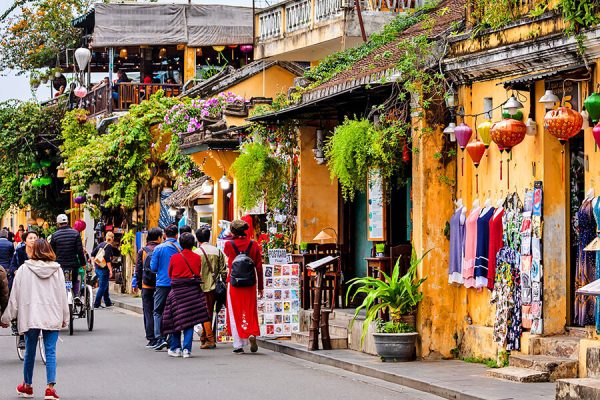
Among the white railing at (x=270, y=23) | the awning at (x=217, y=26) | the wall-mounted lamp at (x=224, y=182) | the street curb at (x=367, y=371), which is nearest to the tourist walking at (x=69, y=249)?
the street curb at (x=367, y=371)

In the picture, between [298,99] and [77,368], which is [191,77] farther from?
[77,368]

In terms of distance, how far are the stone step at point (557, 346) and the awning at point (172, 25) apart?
26573mm

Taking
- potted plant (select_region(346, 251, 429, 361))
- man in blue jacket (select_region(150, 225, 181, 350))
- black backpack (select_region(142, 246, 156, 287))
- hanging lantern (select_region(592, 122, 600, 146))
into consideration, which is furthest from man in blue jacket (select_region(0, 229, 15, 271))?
hanging lantern (select_region(592, 122, 600, 146))

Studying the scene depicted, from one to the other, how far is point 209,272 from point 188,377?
4.23 metres

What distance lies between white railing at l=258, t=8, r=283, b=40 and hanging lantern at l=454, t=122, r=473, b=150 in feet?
45.0

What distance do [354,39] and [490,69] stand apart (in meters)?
11.3

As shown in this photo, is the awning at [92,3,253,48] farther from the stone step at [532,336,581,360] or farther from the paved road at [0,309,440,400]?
the stone step at [532,336,581,360]

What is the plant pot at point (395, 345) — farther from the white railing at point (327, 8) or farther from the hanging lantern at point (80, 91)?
the hanging lantern at point (80, 91)

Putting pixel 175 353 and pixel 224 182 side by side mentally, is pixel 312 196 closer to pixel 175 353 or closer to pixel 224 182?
pixel 175 353

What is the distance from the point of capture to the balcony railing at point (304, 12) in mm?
27094

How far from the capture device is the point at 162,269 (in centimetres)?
1944

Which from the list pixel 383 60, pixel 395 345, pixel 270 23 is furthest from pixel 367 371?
pixel 270 23

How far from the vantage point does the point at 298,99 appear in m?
22.1

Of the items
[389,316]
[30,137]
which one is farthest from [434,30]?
[30,137]
